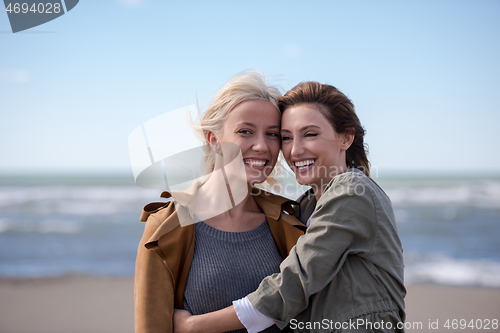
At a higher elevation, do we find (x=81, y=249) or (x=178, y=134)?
(x=178, y=134)

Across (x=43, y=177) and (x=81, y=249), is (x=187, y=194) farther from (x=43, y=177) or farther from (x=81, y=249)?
(x=43, y=177)

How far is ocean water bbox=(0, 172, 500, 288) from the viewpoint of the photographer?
288 inches

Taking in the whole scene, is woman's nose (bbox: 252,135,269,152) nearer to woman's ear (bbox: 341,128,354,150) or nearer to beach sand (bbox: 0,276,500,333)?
woman's ear (bbox: 341,128,354,150)

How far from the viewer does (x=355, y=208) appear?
173 cm

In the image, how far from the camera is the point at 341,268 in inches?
69.5

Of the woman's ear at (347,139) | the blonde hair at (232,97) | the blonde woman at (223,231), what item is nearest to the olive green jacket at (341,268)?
the blonde woman at (223,231)

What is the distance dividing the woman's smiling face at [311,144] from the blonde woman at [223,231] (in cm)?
13

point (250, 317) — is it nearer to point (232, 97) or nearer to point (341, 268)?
point (341, 268)

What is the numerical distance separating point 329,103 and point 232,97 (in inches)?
23.3

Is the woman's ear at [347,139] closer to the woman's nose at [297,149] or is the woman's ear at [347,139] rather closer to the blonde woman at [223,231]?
the woman's nose at [297,149]

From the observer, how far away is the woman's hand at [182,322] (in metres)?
1.79

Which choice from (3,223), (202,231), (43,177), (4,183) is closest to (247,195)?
(202,231)

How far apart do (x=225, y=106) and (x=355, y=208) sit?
101 centimetres

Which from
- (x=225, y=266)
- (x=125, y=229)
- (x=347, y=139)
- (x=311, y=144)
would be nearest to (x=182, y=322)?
(x=225, y=266)
